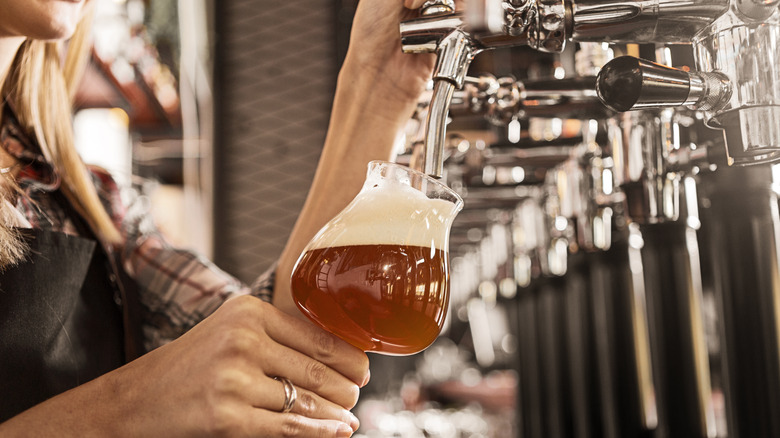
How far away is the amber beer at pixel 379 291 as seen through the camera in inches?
22.3

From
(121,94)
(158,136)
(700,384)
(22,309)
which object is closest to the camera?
(22,309)

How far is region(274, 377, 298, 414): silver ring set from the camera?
598mm

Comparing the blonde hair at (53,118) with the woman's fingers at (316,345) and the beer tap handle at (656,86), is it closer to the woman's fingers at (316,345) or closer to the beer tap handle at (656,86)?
the woman's fingers at (316,345)

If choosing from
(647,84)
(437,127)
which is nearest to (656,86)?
(647,84)

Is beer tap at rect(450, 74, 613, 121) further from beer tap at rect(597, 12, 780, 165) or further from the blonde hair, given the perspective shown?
the blonde hair

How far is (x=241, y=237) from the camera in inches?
169

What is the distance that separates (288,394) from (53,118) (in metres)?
0.72

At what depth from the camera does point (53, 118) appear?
1095 mm

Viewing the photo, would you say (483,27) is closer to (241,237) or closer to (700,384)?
(700,384)

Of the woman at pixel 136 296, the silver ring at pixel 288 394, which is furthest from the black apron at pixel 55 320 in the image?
the silver ring at pixel 288 394

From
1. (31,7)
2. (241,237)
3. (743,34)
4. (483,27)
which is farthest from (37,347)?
(241,237)

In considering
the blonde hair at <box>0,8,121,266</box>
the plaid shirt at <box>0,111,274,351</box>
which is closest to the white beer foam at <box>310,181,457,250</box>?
the plaid shirt at <box>0,111,274,351</box>

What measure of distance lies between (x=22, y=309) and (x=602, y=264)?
88 centimetres

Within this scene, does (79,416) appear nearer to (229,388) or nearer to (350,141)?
(229,388)
